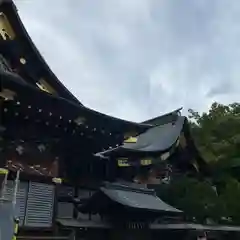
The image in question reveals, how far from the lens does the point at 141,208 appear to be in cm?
1021

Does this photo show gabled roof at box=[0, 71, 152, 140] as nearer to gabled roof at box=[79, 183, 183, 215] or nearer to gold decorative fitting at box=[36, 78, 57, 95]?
gabled roof at box=[79, 183, 183, 215]

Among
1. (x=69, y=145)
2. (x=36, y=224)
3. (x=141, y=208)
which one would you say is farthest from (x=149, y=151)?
(x=36, y=224)

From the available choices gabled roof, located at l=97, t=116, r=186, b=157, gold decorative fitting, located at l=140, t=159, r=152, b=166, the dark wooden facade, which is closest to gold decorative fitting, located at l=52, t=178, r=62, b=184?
the dark wooden facade

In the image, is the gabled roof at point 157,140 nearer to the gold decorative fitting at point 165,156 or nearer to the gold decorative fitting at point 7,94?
the gold decorative fitting at point 165,156

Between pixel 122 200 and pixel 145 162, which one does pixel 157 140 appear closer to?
pixel 145 162

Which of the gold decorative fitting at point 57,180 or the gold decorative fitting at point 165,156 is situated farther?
the gold decorative fitting at point 165,156

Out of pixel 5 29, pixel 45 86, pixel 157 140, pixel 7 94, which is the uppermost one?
pixel 5 29

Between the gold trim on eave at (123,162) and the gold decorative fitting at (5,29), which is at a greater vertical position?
the gold decorative fitting at (5,29)

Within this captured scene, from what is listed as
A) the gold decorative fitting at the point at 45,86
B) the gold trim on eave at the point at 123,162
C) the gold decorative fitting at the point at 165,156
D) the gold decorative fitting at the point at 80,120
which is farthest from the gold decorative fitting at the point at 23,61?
the gold decorative fitting at the point at 165,156

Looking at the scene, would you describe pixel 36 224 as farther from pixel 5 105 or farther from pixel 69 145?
pixel 5 105

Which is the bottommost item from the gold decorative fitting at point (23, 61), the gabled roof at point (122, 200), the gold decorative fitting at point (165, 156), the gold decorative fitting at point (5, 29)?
the gabled roof at point (122, 200)

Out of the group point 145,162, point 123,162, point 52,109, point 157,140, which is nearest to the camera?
point 52,109

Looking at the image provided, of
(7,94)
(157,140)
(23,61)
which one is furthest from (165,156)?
(7,94)

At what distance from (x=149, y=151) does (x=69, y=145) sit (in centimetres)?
412
